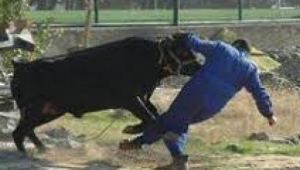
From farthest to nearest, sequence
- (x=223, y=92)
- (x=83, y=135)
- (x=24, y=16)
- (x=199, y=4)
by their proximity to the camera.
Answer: (x=199, y=4) < (x=24, y=16) < (x=83, y=135) < (x=223, y=92)

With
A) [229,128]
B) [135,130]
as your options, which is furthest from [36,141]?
[229,128]

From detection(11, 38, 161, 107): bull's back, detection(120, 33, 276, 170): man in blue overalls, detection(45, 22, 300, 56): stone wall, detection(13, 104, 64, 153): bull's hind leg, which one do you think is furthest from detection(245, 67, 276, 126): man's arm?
detection(45, 22, 300, 56): stone wall

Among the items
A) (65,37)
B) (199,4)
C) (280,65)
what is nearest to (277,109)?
(65,37)

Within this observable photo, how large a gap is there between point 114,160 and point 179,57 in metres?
1.46

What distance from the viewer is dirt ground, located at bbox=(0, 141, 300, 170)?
10.6 metres

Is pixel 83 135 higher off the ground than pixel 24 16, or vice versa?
pixel 24 16

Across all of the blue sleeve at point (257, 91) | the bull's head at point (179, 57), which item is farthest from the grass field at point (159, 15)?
the blue sleeve at point (257, 91)

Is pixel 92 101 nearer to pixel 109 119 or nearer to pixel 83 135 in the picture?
pixel 83 135

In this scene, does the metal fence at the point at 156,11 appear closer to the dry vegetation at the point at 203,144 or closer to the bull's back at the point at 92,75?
the dry vegetation at the point at 203,144

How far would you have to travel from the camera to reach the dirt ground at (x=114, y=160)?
10.6 metres

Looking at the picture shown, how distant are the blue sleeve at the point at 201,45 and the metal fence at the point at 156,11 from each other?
930cm

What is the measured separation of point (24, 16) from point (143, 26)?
257 inches

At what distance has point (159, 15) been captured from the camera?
24016 millimetres

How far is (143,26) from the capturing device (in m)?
21.9
